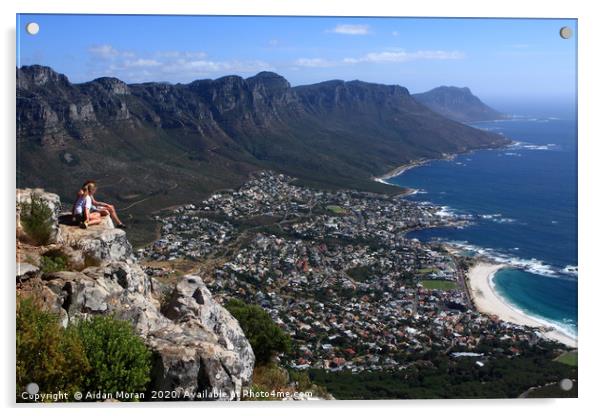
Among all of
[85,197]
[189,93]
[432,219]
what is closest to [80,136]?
[189,93]

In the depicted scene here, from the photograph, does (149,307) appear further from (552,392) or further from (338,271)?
(338,271)

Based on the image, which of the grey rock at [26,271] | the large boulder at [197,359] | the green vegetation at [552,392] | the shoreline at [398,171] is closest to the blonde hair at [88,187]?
→ the grey rock at [26,271]

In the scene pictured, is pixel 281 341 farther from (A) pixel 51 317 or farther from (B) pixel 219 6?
(B) pixel 219 6

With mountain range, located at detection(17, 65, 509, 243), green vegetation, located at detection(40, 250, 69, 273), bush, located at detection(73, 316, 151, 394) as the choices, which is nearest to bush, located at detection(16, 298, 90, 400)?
bush, located at detection(73, 316, 151, 394)

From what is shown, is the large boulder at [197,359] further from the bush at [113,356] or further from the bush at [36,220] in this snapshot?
the bush at [36,220]

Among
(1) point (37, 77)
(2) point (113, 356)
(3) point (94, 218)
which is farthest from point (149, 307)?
(1) point (37, 77)

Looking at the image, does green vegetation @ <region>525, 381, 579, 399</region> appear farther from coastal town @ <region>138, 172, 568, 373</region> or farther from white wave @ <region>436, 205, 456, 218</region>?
white wave @ <region>436, 205, 456, 218</region>

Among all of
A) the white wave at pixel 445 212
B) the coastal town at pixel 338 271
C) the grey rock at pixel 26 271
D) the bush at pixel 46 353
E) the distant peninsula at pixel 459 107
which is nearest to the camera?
the bush at pixel 46 353
